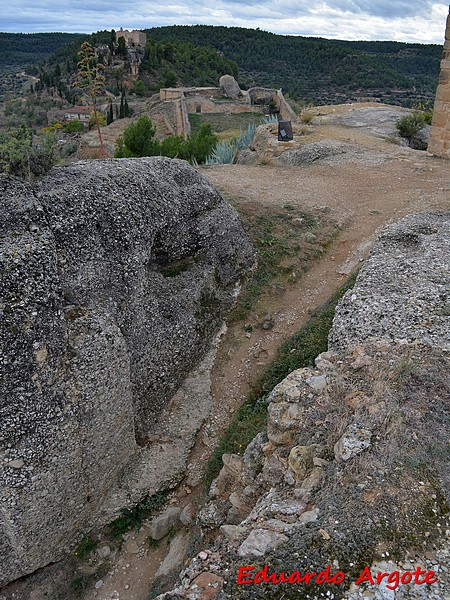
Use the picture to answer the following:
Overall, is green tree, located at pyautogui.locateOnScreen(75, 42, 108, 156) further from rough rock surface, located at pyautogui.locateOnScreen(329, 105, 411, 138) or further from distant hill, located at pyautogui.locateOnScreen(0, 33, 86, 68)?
distant hill, located at pyautogui.locateOnScreen(0, 33, 86, 68)

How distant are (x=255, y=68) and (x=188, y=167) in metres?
74.5

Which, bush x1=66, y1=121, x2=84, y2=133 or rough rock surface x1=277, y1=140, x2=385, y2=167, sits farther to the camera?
bush x1=66, y1=121, x2=84, y2=133

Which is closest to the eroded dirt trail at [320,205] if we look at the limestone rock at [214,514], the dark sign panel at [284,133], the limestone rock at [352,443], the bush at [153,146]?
the limestone rock at [214,514]

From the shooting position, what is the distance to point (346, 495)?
4.38 m

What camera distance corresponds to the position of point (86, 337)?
6559 millimetres

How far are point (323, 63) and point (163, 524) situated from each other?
77420 mm

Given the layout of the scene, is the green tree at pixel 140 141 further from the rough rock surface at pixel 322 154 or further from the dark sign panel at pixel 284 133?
the rough rock surface at pixel 322 154

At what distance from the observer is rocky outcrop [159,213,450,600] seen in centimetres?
385

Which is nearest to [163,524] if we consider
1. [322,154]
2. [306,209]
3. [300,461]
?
[300,461]

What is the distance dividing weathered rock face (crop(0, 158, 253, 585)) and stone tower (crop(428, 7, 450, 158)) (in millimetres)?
11819

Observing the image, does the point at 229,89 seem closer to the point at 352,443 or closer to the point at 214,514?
the point at 214,514

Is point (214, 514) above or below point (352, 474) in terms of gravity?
below

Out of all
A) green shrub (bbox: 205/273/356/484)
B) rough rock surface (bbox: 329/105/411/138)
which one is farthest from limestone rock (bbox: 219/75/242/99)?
green shrub (bbox: 205/273/356/484)

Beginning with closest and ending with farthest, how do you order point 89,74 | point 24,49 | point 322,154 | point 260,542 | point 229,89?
point 260,542 → point 89,74 → point 322,154 → point 229,89 → point 24,49
